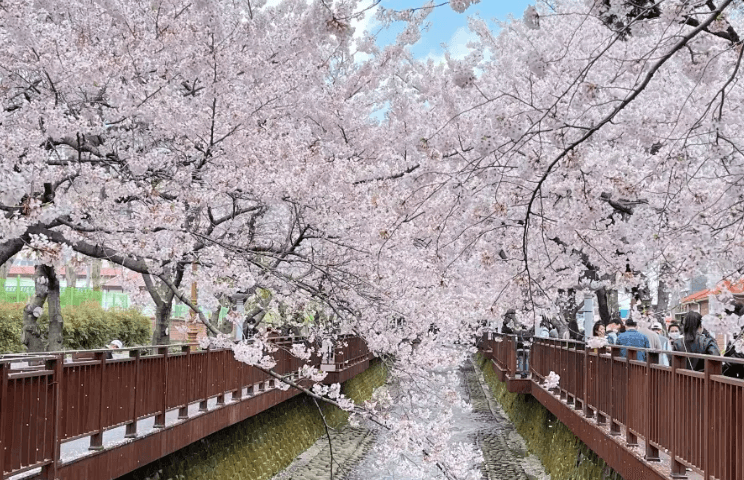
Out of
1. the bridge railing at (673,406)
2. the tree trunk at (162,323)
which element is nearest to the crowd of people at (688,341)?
the bridge railing at (673,406)

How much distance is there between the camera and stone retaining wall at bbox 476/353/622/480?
1159 centimetres

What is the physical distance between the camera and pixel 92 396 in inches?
319

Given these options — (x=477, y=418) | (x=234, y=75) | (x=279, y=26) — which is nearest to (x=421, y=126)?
(x=279, y=26)

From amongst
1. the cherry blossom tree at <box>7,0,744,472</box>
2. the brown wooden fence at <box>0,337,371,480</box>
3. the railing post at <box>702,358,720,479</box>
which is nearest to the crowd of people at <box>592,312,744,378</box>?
the cherry blossom tree at <box>7,0,744,472</box>

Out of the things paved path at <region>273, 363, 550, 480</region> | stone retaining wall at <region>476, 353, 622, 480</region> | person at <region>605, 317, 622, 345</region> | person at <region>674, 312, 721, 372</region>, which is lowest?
paved path at <region>273, 363, 550, 480</region>

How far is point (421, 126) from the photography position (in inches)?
623

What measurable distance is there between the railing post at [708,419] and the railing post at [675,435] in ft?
2.34

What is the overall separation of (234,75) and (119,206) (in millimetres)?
3347

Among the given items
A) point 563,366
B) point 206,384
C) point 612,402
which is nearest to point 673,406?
point 612,402

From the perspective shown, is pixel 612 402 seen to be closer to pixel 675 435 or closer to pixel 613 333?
pixel 675 435

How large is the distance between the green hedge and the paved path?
7.97 metres

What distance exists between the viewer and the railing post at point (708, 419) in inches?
226

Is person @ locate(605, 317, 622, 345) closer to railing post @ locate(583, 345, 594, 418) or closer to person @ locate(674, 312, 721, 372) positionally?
railing post @ locate(583, 345, 594, 418)

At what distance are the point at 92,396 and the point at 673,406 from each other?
5445 mm
